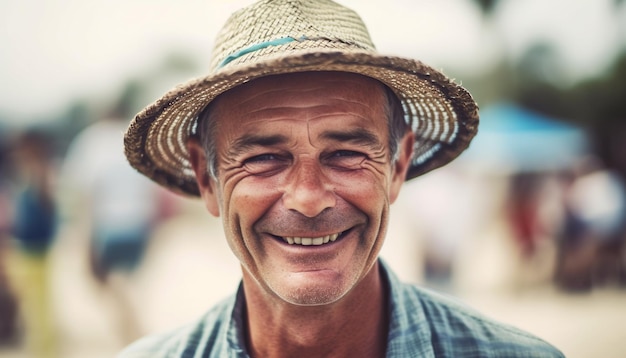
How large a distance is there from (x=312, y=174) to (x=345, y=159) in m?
0.13

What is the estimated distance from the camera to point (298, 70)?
78.5 inches

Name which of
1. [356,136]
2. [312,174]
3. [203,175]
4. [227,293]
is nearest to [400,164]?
[356,136]

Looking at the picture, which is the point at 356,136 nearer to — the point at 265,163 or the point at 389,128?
the point at 389,128

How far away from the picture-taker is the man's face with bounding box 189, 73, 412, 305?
6.56 ft

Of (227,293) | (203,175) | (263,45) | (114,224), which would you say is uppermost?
(263,45)

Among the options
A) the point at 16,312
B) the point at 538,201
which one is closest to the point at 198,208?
the point at 538,201

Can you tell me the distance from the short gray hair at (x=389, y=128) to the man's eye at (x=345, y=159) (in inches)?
7.2

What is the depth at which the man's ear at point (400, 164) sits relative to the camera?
2.31m

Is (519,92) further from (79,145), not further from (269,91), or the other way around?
(269,91)

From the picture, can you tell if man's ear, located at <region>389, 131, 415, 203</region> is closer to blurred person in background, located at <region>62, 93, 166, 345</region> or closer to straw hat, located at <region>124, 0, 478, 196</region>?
straw hat, located at <region>124, 0, 478, 196</region>

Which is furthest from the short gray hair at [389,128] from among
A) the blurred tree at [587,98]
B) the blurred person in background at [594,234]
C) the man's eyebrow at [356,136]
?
the blurred tree at [587,98]

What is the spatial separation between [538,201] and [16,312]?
7720 millimetres

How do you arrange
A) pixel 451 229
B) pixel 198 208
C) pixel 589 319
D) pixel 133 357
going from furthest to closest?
pixel 198 208, pixel 451 229, pixel 589 319, pixel 133 357

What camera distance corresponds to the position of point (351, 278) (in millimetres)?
2051
